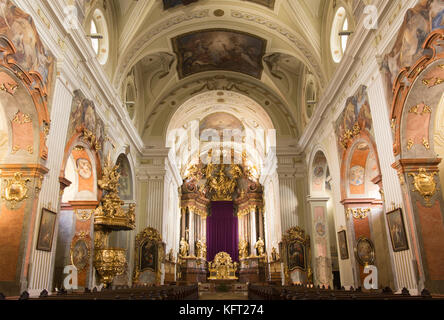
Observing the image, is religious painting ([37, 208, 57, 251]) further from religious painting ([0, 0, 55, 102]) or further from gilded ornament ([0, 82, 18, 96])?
religious painting ([0, 0, 55, 102])

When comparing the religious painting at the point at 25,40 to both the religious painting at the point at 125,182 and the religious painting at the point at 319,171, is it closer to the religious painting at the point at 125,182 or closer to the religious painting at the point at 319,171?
the religious painting at the point at 125,182

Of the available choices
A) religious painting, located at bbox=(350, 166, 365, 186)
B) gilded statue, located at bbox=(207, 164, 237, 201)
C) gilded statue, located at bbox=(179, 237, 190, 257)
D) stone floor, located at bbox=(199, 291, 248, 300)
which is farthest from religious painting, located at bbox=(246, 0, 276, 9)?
gilded statue, located at bbox=(179, 237, 190, 257)

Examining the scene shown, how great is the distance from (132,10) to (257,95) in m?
7.74

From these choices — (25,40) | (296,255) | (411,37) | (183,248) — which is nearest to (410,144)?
(411,37)

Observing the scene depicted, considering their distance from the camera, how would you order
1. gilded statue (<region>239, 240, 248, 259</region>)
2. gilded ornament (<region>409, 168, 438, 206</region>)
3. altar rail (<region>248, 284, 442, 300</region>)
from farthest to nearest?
1. gilded statue (<region>239, 240, 248, 259</region>)
2. gilded ornament (<region>409, 168, 438, 206</region>)
3. altar rail (<region>248, 284, 442, 300</region>)

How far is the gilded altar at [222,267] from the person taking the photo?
22609 mm

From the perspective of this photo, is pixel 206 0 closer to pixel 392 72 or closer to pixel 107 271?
pixel 392 72

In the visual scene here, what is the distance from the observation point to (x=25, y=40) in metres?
6.64

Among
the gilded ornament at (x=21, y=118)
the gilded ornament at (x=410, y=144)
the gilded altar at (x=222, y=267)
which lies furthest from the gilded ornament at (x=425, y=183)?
the gilded altar at (x=222, y=267)

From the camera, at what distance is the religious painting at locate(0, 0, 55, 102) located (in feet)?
20.0

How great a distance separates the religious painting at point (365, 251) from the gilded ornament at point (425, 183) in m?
3.41

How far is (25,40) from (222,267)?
19.1 m

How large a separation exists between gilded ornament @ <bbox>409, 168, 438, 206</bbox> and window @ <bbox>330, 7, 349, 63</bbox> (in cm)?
503

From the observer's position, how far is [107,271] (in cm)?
1027
